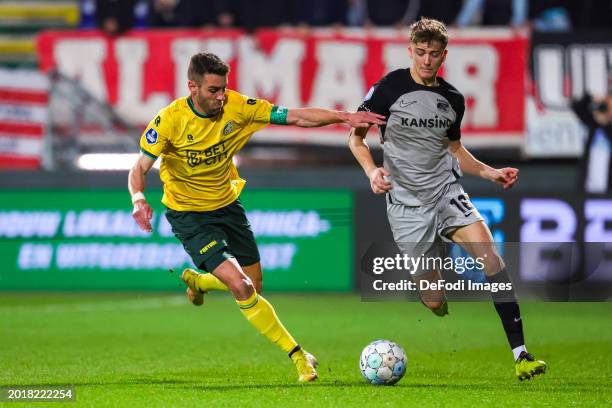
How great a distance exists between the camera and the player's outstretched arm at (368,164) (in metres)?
7.50

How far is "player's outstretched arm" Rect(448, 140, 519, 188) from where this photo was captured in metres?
7.93

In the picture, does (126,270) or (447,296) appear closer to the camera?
(447,296)

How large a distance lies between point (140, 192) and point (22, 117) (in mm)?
8280

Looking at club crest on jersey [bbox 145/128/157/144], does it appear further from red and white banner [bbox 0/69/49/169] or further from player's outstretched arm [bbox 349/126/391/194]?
red and white banner [bbox 0/69/49/169]

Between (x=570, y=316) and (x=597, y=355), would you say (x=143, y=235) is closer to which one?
(x=570, y=316)

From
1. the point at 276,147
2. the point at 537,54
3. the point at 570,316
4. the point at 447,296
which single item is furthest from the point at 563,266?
the point at 447,296

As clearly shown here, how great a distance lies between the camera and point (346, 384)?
773cm

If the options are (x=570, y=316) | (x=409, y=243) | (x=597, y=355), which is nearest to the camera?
(x=409, y=243)

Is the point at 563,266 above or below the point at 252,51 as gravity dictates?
below

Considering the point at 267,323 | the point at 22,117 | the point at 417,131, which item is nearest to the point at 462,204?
the point at 417,131

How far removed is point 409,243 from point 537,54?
7367 mm

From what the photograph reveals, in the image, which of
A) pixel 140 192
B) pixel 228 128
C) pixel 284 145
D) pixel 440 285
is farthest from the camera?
pixel 284 145

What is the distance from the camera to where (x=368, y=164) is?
7828 millimetres

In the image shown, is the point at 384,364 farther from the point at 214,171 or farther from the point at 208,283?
the point at 208,283
